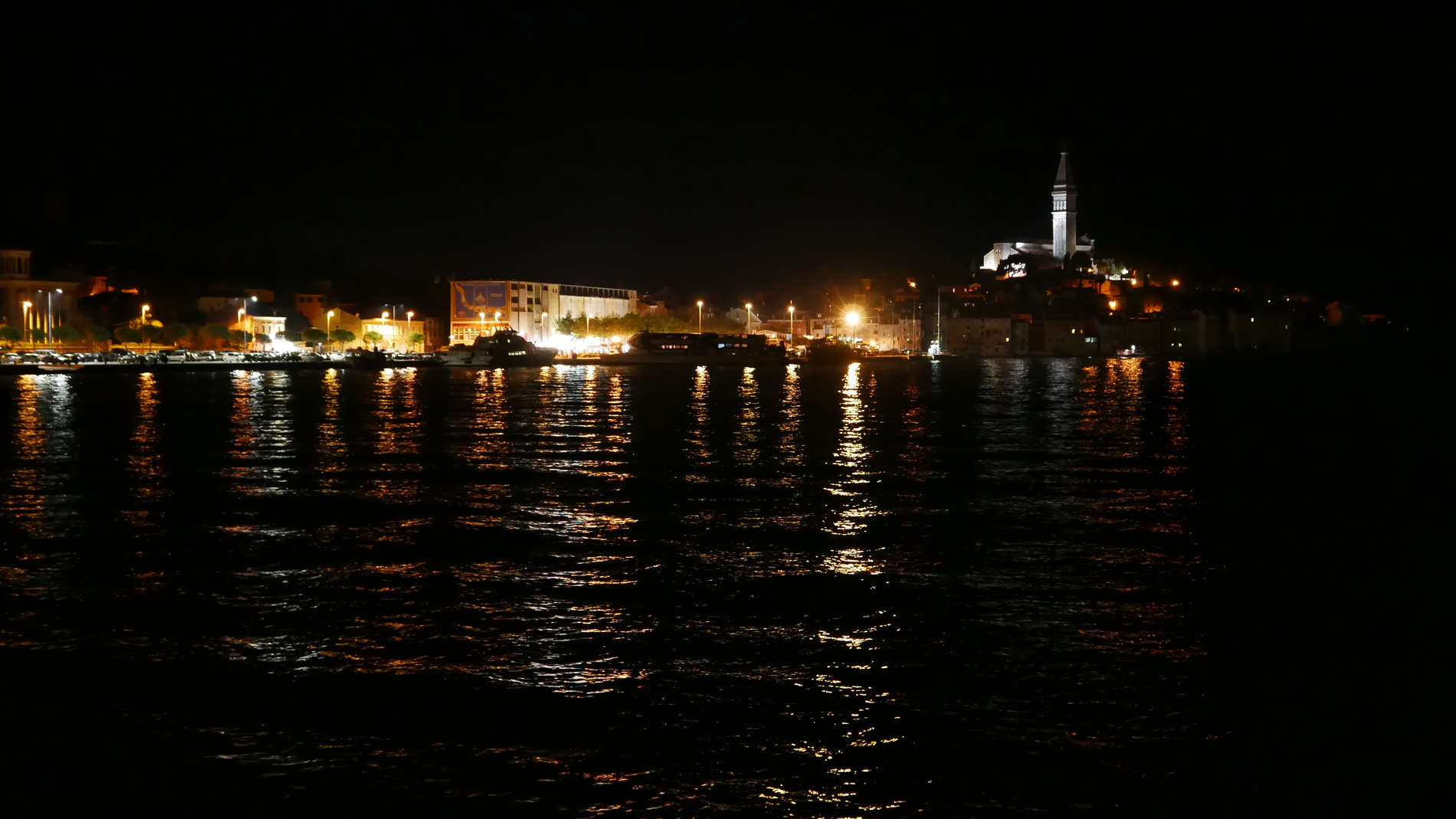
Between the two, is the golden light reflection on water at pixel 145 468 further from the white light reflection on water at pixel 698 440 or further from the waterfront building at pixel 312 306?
the waterfront building at pixel 312 306

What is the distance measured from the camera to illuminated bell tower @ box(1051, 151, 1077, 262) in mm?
163000

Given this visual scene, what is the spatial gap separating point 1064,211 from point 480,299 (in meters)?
87.0

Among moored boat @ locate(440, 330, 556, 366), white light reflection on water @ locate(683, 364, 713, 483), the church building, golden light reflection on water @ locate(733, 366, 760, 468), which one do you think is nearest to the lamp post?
the church building

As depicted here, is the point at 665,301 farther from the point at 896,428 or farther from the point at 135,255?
the point at 896,428

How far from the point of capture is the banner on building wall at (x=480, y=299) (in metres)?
115

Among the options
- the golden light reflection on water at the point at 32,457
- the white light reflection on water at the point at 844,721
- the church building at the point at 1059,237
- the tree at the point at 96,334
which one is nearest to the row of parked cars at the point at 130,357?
the tree at the point at 96,334

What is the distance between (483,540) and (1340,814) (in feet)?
24.5

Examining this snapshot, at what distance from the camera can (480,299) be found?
115 meters

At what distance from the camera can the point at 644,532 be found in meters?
11.1

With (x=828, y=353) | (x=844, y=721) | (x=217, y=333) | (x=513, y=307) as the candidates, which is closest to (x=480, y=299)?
(x=513, y=307)

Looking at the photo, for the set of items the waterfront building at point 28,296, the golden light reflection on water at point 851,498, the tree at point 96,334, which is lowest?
the golden light reflection on water at point 851,498

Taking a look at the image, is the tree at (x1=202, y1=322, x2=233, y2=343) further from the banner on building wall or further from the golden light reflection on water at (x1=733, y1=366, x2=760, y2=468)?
the golden light reflection on water at (x1=733, y1=366, x2=760, y2=468)

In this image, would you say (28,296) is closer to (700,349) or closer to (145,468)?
(700,349)

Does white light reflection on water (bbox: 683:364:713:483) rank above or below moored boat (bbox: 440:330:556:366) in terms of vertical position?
below
